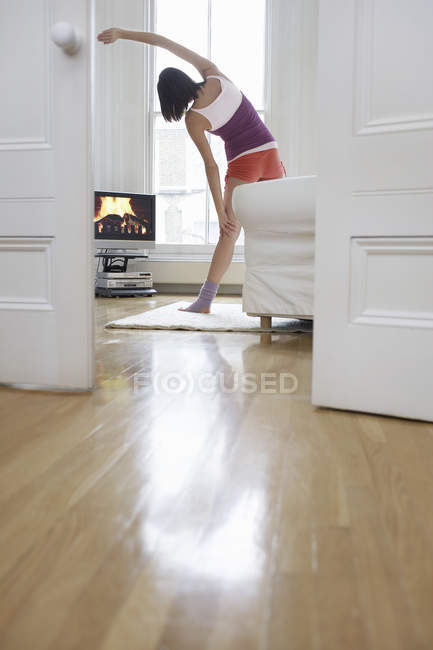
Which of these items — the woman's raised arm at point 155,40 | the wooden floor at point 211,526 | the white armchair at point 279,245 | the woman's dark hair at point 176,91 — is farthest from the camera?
the woman's dark hair at point 176,91

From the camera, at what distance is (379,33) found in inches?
49.4

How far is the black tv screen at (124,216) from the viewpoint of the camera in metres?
4.95

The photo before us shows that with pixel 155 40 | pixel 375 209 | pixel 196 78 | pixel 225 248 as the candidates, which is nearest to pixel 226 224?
pixel 225 248

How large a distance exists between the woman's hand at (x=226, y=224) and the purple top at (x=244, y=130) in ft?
1.14

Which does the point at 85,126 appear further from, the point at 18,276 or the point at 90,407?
the point at 90,407

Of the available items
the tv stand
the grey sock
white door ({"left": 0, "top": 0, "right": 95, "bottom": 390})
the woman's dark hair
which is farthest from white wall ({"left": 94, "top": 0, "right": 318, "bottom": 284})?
white door ({"left": 0, "top": 0, "right": 95, "bottom": 390})

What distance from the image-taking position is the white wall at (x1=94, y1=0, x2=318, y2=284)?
5.11 meters

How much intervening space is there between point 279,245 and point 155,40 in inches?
41.0

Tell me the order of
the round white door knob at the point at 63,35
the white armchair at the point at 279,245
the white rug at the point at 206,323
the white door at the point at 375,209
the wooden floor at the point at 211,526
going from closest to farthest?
the wooden floor at the point at 211,526
the white door at the point at 375,209
the round white door knob at the point at 63,35
the white armchair at the point at 279,245
the white rug at the point at 206,323

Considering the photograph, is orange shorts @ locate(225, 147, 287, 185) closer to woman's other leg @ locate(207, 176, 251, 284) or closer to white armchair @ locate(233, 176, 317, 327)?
woman's other leg @ locate(207, 176, 251, 284)

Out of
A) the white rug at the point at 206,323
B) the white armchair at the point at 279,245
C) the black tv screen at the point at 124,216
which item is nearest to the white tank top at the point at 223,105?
the white armchair at the point at 279,245

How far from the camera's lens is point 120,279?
4.96m

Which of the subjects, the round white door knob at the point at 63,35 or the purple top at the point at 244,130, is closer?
the round white door knob at the point at 63,35

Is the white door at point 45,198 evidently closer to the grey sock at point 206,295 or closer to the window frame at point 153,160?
the grey sock at point 206,295
